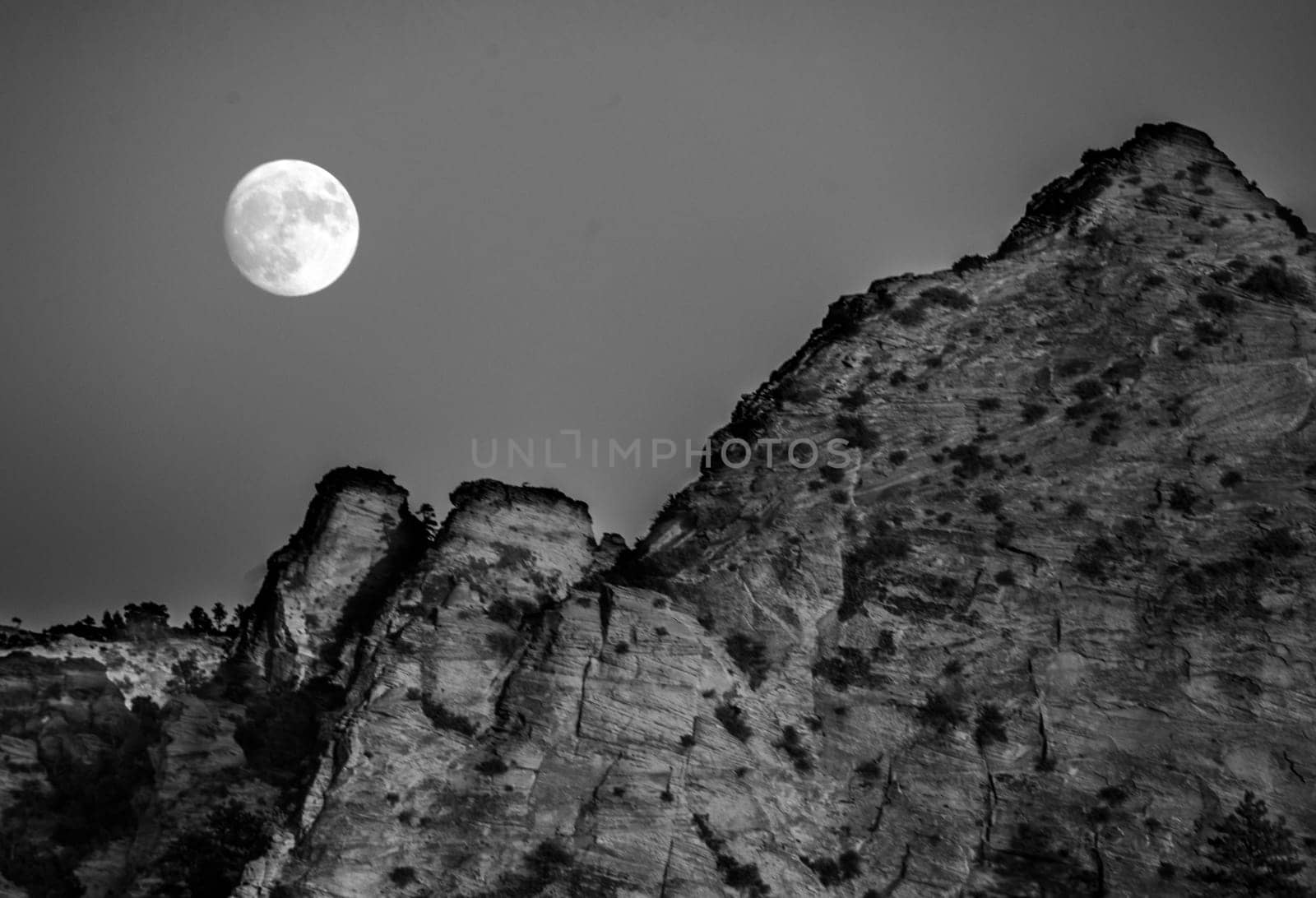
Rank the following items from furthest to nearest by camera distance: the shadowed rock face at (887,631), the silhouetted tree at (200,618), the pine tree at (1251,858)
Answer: the silhouetted tree at (200,618)
the shadowed rock face at (887,631)
the pine tree at (1251,858)

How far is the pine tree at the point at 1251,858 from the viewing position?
4831 cm

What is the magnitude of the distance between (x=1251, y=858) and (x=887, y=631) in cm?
1442

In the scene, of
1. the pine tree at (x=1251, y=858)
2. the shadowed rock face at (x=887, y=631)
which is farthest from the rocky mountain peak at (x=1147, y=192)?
the pine tree at (x=1251, y=858)

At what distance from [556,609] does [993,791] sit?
17400mm

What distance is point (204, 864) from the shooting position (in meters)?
56.8

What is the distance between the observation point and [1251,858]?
48.8 metres

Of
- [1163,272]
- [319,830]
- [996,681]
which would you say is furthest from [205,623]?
[1163,272]

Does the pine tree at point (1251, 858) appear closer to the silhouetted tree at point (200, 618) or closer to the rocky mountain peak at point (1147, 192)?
the rocky mountain peak at point (1147, 192)

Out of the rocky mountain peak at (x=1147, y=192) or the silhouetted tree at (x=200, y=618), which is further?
the silhouetted tree at (x=200, y=618)

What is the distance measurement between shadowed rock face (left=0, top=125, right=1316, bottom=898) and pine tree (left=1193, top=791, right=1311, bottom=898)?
2.14 ft

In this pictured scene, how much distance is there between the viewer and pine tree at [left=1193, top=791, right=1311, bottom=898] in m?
48.3

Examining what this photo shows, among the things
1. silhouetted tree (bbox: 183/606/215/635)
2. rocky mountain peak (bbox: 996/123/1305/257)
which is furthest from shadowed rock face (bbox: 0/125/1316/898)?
silhouetted tree (bbox: 183/606/215/635)

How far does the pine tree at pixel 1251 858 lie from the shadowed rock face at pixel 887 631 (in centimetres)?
65

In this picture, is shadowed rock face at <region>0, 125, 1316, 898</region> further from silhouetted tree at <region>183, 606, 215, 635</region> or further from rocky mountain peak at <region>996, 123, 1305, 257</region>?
silhouetted tree at <region>183, 606, 215, 635</region>
